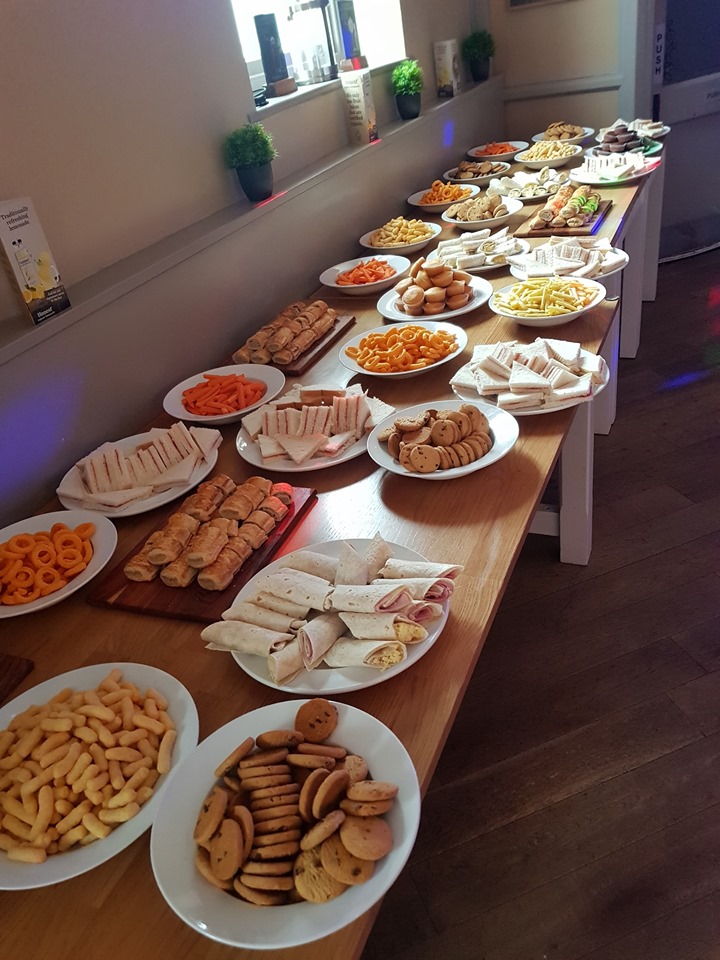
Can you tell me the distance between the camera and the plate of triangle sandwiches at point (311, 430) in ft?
4.74

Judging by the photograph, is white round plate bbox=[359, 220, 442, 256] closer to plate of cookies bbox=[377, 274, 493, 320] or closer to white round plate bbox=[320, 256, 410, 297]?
white round plate bbox=[320, 256, 410, 297]

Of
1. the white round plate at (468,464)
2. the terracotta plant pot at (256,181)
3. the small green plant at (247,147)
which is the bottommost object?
the white round plate at (468,464)

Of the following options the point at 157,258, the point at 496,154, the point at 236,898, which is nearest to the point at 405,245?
the point at 157,258

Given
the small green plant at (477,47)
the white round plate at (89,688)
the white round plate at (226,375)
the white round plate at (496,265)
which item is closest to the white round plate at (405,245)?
the white round plate at (496,265)

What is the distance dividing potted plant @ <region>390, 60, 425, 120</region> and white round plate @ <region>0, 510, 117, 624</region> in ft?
7.76

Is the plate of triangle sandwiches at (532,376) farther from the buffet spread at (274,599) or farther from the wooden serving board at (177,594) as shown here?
the wooden serving board at (177,594)

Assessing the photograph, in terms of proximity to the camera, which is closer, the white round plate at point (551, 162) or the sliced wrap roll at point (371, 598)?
the sliced wrap roll at point (371, 598)

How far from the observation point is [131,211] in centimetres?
174

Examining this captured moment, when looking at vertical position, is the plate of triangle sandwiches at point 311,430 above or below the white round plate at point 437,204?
below

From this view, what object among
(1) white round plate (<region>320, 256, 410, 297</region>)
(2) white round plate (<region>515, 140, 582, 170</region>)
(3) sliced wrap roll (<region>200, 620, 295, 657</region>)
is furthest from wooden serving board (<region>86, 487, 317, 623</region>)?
(2) white round plate (<region>515, 140, 582, 170</region>)

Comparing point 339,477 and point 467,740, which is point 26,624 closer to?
point 339,477

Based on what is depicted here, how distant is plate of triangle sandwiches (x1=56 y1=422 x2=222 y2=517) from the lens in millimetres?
1399

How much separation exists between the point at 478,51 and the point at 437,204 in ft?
3.90

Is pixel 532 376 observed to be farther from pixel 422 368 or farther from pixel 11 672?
pixel 11 672
